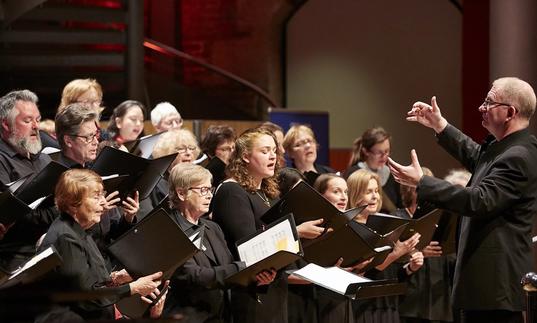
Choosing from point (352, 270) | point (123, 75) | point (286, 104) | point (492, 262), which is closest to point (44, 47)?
point (123, 75)

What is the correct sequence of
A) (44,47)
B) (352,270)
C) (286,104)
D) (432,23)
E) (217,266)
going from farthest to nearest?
1. (286,104)
2. (432,23)
3. (44,47)
4. (352,270)
5. (217,266)

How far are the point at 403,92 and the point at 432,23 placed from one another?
2.43 ft

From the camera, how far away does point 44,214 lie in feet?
13.5

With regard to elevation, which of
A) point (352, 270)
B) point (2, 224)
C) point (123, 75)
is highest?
point (123, 75)

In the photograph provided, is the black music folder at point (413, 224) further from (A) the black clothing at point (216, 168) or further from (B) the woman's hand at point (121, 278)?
(B) the woman's hand at point (121, 278)

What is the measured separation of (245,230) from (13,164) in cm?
100

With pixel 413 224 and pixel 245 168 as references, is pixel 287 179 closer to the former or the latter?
pixel 245 168

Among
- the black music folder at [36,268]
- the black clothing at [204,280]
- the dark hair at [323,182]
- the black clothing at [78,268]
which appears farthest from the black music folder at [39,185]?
the dark hair at [323,182]

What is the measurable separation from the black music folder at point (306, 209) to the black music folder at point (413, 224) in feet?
1.32

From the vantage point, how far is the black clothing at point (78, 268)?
365cm

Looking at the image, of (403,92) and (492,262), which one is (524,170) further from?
(403,92)

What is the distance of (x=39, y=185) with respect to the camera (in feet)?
12.9

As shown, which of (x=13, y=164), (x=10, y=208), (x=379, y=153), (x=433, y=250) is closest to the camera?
(x=10, y=208)

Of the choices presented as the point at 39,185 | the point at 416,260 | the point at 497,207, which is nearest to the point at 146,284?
the point at 39,185
